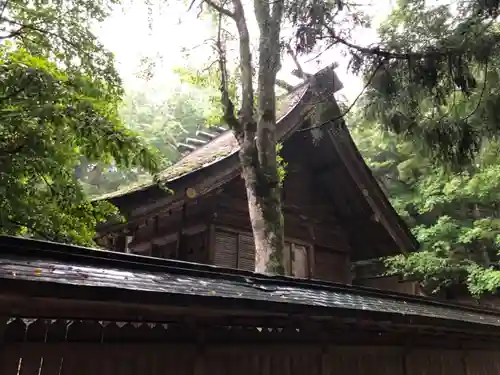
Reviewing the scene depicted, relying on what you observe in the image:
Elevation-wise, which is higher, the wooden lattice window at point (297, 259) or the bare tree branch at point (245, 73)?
the bare tree branch at point (245, 73)

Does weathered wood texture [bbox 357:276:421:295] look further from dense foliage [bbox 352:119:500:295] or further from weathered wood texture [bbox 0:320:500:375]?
weathered wood texture [bbox 0:320:500:375]

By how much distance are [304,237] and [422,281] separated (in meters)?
6.55

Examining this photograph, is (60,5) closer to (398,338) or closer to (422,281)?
(398,338)

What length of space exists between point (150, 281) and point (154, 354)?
68 centimetres

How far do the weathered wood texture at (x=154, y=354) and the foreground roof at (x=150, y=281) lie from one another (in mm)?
434

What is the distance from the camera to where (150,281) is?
139 inches

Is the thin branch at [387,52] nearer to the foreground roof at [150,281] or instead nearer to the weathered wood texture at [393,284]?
the foreground roof at [150,281]

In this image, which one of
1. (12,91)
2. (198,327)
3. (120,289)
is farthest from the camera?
(12,91)

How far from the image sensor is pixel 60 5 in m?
7.83

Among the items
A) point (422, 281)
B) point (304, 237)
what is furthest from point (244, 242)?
point (422, 281)

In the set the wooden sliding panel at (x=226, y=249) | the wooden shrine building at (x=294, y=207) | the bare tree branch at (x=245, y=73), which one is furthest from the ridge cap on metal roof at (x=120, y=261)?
the wooden sliding panel at (x=226, y=249)

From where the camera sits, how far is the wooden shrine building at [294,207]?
7.88 metres

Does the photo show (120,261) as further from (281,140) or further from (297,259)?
(297,259)

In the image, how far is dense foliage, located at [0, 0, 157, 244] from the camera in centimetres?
489
